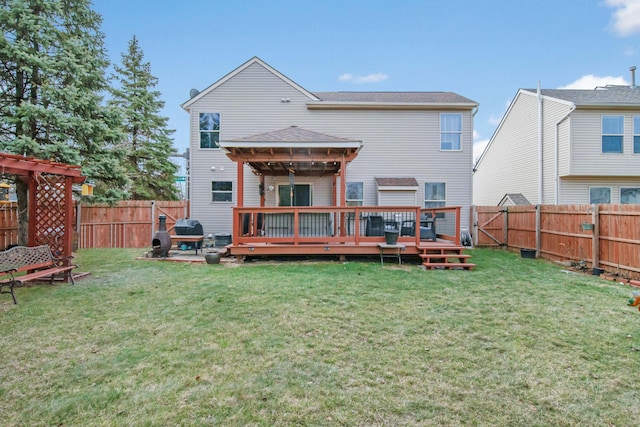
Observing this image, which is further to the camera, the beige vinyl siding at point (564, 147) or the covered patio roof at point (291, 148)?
the beige vinyl siding at point (564, 147)

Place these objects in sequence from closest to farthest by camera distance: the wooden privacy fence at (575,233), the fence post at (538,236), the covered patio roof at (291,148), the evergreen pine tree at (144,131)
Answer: the wooden privacy fence at (575,233) → the covered patio roof at (291,148) → the fence post at (538,236) → the evergreen pine tree at (144,131)

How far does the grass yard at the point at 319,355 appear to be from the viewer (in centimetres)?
217

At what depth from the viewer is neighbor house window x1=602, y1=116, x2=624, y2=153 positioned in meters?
12.1

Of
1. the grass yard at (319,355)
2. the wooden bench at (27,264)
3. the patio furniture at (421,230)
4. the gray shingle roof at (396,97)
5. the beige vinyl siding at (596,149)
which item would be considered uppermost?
the gray shingle roof at (396,97)

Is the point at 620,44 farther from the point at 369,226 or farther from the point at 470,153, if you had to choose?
the point at 369,226

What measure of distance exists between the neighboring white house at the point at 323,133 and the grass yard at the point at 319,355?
6932 mm

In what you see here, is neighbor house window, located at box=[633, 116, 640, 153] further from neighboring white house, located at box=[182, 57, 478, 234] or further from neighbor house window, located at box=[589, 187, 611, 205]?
neighboring white house, located at box=[182, 57, 478, 234]

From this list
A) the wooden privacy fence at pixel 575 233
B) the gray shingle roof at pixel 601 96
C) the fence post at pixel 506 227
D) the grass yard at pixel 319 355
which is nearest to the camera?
the grass yard at pixel 319 355

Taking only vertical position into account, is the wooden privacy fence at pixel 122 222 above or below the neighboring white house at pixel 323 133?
below

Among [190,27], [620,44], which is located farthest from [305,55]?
[620,44]

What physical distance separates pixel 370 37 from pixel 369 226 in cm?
1237

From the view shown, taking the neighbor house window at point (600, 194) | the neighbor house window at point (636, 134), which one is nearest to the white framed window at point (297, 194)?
the neighbor house window at point (600, 194)

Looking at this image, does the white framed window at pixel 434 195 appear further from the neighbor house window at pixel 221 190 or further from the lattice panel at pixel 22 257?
the lattice panel at pixel 22 257

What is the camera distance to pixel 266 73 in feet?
40.1
